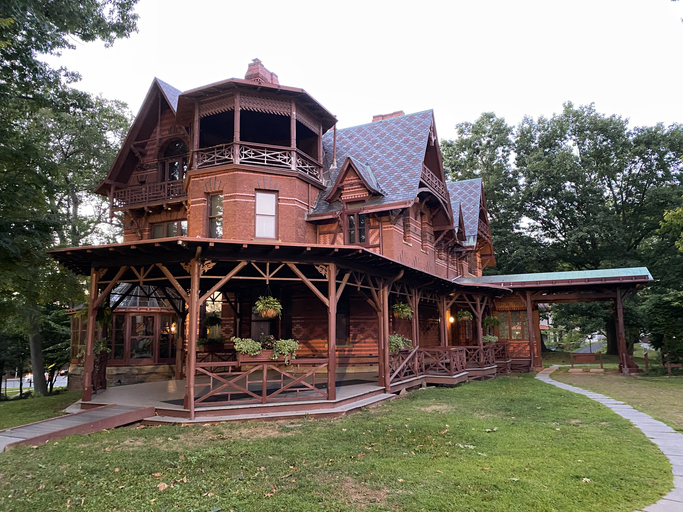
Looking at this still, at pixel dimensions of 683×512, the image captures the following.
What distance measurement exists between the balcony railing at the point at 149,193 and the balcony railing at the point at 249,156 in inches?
80.9

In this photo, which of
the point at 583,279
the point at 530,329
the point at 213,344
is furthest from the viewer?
the point at 530,329

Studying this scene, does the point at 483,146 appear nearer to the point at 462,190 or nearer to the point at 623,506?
the point at 462,190

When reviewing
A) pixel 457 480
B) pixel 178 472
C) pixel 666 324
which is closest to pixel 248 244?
pixel 178 472

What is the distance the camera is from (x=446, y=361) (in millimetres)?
17844

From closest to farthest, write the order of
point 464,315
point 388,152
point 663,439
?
point 663,439
point 388,152
point 464,315

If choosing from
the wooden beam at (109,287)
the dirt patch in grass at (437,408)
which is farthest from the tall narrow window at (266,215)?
the dirt patch in grass at (437,408)

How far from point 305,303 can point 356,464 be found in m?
11.8

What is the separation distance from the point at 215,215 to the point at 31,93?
650 centimetres

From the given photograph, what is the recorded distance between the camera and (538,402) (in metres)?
12.6

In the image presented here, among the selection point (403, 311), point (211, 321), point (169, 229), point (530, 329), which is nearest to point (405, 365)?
point (403, 311)

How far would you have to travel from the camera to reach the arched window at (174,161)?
19109 millimetres

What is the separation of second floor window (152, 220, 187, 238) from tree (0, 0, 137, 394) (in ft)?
15.7

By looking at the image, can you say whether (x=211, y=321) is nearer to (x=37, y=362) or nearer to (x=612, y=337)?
(x=37, y=362)

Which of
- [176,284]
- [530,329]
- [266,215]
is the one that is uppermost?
[266,215]
